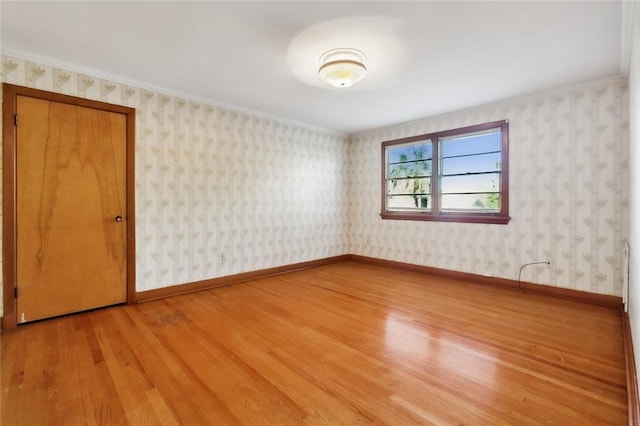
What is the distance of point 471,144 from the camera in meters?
4.25

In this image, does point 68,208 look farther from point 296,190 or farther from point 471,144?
point 471,144

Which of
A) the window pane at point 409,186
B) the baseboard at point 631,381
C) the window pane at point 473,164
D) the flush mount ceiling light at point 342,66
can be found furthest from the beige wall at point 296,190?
the flush mount ceiling light at point 342,66

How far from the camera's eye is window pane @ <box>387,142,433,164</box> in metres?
4.75

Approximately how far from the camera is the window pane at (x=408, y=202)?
4.78 m

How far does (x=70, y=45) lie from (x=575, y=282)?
226 inches

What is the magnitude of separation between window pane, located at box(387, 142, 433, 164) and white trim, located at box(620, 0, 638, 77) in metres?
2.25

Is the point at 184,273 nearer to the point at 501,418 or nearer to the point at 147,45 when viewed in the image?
the point at 147,45

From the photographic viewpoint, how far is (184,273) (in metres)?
3.65

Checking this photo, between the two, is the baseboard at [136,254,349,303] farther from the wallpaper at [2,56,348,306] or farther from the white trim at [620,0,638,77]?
the white trim at [620,0,638,77]

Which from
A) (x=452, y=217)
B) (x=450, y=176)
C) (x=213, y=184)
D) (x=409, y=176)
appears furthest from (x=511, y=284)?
(x=213, y=184)

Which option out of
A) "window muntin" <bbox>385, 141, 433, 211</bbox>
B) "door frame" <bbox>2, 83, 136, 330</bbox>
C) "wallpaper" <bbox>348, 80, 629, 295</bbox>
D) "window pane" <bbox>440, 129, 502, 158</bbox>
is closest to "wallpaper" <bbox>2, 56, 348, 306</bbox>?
"door frame" <bbox>2, 83, 136, 330</bbox>

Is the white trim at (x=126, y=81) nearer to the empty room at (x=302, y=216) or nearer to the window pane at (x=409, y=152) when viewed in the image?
the empty room at (x=302, y=216)

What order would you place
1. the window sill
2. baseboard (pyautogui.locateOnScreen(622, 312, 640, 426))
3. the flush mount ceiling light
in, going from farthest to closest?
1. the window sill
2. the flush mount ceiling light
3. baseboard (pyautogui.locateOnScreen(622, 312, 640, 426))

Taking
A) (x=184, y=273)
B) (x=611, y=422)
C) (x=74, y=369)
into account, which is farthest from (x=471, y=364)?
(x=184, y=273)
